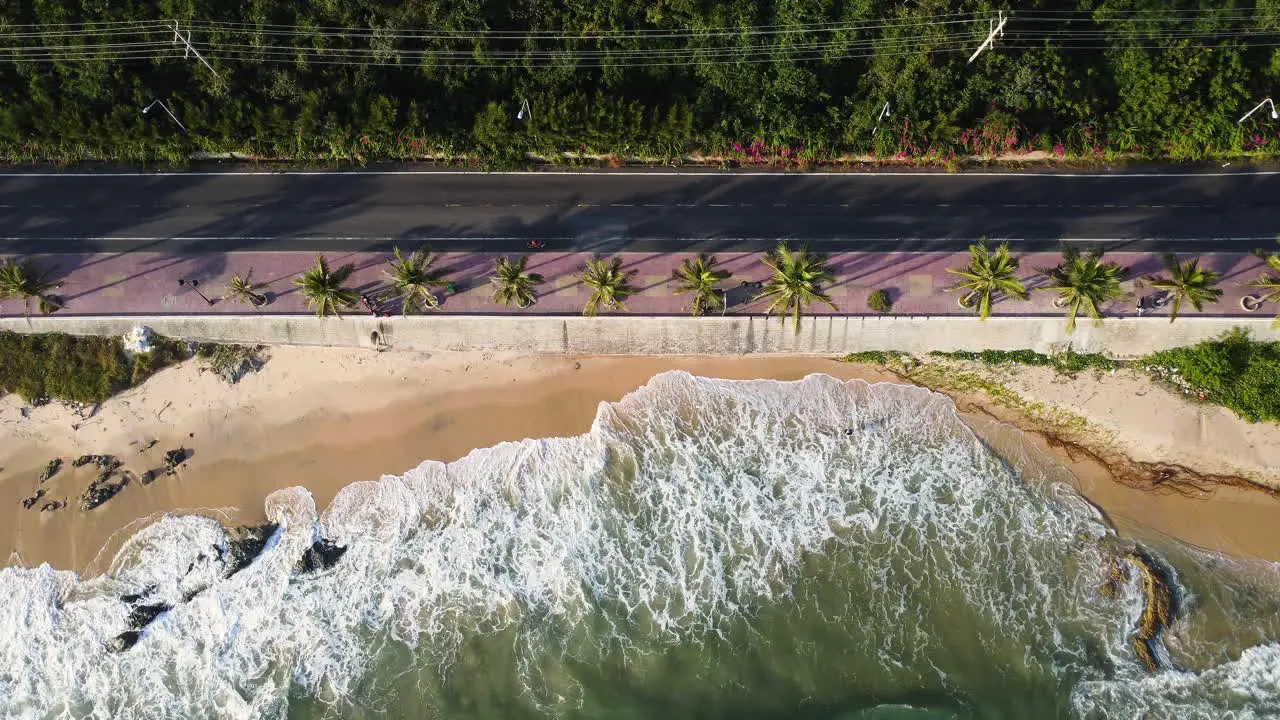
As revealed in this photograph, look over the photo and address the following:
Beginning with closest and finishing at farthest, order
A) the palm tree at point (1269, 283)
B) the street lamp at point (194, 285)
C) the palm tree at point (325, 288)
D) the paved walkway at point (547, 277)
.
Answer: the palm tree at point (1269, 283), the palm tree at point (325, 288), the paved walkway at point (547, 277), the street lamp at point (194, 285)

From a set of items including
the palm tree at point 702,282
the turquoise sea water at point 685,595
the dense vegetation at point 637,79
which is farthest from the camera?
the dense vegetation at point 637,79

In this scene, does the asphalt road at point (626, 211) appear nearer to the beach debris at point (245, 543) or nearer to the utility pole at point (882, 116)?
the utility pole at point (882, 116)

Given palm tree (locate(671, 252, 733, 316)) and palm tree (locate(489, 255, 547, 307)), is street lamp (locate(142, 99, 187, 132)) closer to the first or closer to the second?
palm tree (locate(489, 255, 547, 307))

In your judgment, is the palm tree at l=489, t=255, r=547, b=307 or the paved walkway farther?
the paved walkway

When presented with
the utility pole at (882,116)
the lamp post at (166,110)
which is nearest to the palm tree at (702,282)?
the utility pole at (882,116)

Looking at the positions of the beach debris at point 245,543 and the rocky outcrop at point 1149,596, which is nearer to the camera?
the rocky outcrop at point 1149,596

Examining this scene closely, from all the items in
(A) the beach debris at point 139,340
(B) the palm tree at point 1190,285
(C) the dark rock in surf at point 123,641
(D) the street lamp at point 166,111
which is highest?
(D) the street lamp at point 166,111

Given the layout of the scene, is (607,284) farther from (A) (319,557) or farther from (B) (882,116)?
(A) (319,557)

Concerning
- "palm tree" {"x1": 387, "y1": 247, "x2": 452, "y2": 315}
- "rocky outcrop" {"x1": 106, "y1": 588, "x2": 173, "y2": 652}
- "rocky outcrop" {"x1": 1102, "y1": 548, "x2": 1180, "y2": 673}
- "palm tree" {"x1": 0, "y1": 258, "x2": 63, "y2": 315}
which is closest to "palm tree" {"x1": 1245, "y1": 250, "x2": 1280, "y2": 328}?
"rocky outcrop" {"x1": 1102, "y1": 548, "x2": 1180, "y2": 673}
